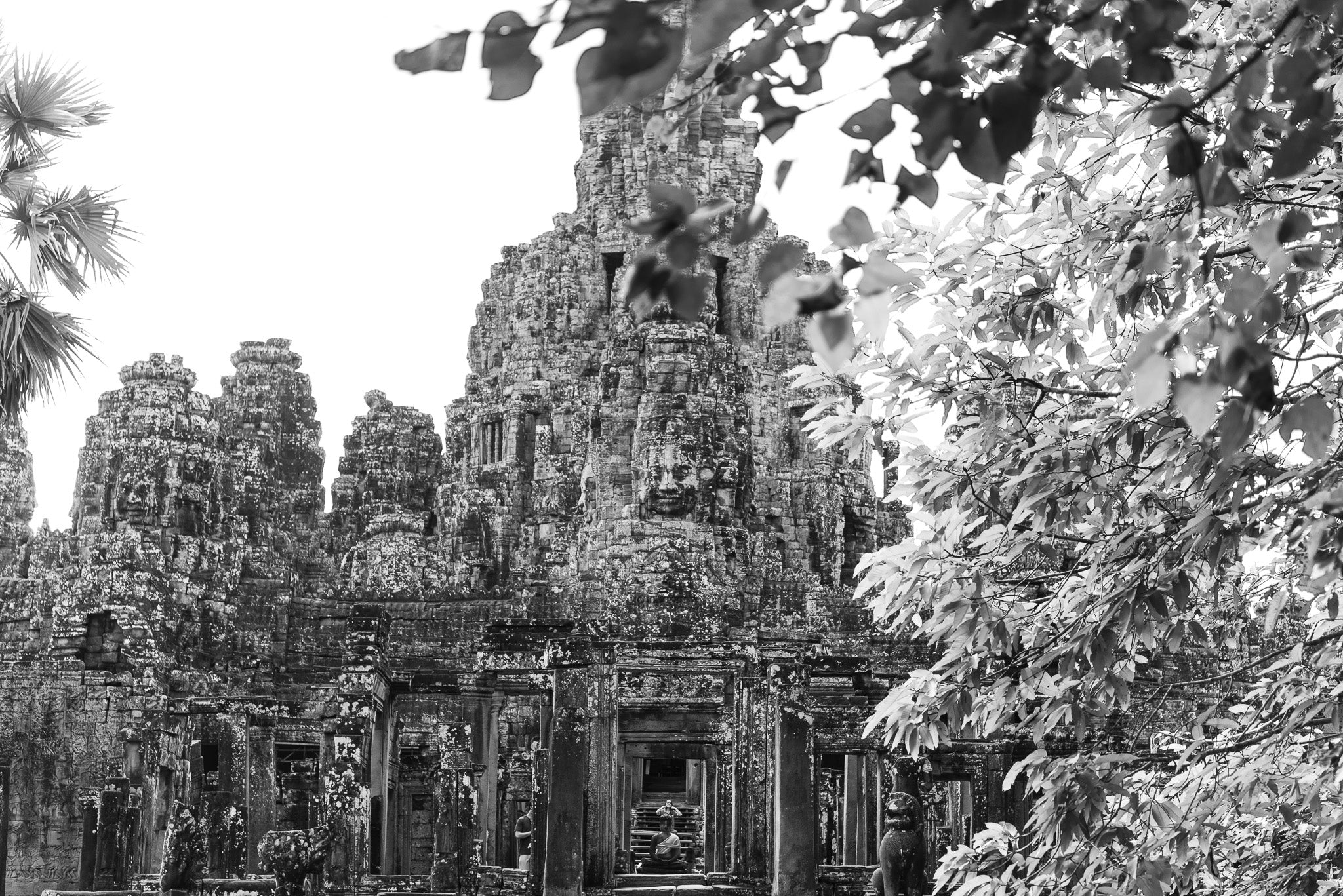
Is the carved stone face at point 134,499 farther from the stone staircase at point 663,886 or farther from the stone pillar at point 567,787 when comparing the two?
the stone pillar at point 567,787

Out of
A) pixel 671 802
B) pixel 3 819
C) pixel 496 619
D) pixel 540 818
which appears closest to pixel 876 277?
pixel 540 818

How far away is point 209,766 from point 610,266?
17174mm

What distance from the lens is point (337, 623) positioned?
30078 millimetres

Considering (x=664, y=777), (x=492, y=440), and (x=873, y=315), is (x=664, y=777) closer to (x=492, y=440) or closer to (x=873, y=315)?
(x=492, y=440)

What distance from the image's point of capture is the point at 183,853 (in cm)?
1405

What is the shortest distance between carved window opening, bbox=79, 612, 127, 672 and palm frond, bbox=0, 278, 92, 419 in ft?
45.3

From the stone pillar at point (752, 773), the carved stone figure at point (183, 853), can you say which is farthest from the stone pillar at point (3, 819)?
the stone pillar at point (752, 773)

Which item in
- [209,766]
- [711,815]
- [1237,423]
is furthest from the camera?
[209,766]

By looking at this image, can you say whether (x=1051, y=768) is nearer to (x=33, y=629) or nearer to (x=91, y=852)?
(x=91, y=852)

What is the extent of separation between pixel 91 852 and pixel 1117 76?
16.6 meters

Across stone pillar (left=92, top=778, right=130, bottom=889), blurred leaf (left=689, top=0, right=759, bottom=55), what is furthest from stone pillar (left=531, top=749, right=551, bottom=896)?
blurred leaf (left=689, top=0, right=759, bottom=55)

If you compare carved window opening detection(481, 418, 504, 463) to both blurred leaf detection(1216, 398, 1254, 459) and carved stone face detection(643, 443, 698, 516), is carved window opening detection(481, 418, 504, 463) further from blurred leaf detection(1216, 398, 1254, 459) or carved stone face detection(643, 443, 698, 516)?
blurred leaf detection(1216, 398, 1254, 459)

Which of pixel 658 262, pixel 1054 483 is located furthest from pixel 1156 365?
pixel 1054 483

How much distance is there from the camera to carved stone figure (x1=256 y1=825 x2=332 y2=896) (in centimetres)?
1341
